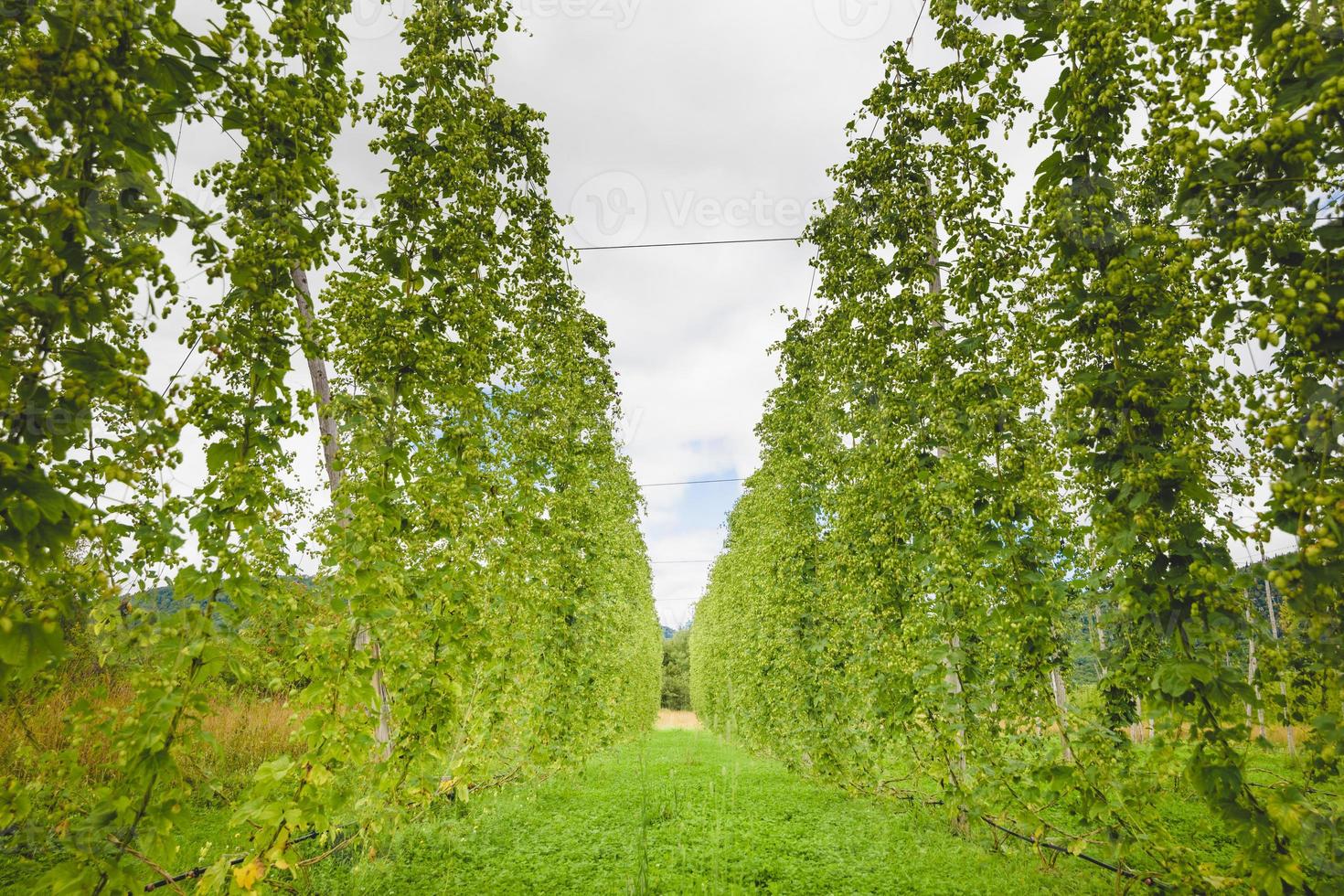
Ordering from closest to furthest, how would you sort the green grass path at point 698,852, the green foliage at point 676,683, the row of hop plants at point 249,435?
the row of hop plants at point 249,435 → the green grass path at point 698,852 → the green foliage at point 676,683

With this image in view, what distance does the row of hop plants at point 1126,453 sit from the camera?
214 centimetres

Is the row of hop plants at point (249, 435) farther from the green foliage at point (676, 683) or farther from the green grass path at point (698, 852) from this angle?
the green foliage at point (676, 683)

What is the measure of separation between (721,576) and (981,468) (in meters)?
22.0

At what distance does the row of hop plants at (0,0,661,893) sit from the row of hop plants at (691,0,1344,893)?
3.96m

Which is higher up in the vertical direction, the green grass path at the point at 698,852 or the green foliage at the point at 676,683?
the green grass path at the point at 698,852

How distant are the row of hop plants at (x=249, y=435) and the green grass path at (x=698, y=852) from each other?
2005mm

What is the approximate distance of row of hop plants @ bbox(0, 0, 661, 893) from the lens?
1.85 m

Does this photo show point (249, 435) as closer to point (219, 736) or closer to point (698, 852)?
point (698, 852)

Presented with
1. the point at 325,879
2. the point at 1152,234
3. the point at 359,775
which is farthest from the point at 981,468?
the point at 325,879

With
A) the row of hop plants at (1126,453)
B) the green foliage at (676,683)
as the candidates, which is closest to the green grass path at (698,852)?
the row of hop plants at (1126,453)

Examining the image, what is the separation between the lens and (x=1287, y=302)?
205 centimetres

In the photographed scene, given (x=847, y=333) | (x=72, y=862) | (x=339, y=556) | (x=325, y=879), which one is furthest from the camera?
(x=847, y=333)

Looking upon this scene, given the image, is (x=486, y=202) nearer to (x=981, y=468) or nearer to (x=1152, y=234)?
(x=1152, y=234)

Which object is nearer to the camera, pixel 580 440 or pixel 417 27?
pixel 417 27
